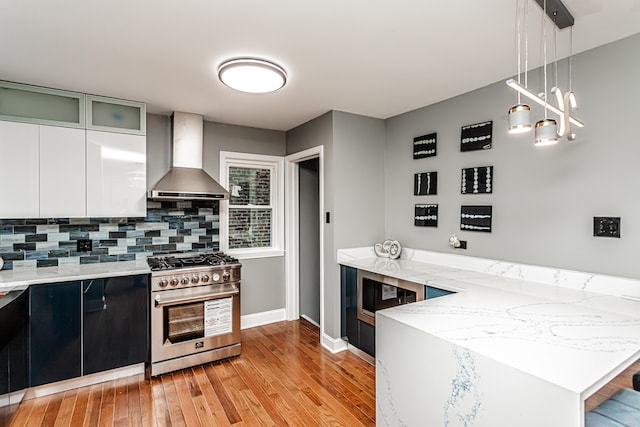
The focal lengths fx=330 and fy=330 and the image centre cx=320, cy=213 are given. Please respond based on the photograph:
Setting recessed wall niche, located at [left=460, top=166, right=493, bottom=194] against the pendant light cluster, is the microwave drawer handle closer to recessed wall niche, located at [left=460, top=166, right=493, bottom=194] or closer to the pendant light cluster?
recessed wall niche, located at [left=460, top=166, right=493, bottom=194]

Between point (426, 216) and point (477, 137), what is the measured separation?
861 millimetres

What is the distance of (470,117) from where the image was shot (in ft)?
9.38

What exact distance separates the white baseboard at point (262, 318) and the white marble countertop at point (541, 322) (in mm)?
2158

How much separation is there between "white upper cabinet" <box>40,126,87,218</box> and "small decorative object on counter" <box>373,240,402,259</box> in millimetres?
2768

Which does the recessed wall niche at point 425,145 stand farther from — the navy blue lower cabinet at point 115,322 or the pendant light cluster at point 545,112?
the navy blue lower cabinet at point 115,322

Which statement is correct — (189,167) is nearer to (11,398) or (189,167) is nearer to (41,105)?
(41,105)

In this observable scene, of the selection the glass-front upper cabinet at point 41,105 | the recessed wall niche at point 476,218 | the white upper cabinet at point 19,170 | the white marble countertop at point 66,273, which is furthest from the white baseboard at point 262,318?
the glass-front upper cabinet at point 41,105

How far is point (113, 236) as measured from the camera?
10.6ft

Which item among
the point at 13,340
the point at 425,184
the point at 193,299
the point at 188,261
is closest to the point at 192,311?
the point at 193,299

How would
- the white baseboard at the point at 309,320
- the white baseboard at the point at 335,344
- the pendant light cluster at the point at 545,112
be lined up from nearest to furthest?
the pendant light cluster at the point at 545,112 < the white baseboard at the point at 335,344 < the white baseboard at the point at 309,320

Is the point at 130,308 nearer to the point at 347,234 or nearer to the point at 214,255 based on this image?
the point at 214,255

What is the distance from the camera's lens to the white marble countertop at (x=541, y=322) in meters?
1.09

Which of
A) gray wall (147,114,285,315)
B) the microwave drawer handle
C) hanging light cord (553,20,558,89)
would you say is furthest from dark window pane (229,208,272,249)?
hanging light cord (553,20,558,89)

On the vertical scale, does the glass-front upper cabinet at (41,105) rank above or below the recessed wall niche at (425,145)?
above
